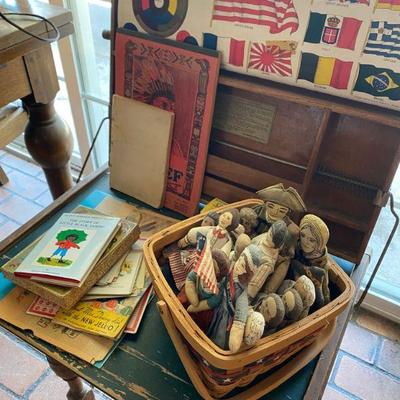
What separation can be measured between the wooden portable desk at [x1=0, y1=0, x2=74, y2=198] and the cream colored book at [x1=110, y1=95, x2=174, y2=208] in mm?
158

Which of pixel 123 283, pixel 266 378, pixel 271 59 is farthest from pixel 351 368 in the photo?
pixel 271 59

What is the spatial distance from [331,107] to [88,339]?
52cm

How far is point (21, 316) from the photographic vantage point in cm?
65

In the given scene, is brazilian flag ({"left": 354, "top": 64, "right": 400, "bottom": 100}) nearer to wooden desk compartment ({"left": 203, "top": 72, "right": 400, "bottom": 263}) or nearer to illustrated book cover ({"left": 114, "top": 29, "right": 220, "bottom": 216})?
wooden desk compartment ({"left": 203, "top": 72, "right": 400, "bottom": 263})

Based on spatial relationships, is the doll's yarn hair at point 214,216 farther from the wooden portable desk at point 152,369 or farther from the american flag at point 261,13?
the american flag at point 261,13

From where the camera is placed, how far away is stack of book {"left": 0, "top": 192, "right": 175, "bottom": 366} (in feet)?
2.06

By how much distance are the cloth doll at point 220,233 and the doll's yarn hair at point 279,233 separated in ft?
0.26

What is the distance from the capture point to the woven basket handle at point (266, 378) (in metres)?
0.55

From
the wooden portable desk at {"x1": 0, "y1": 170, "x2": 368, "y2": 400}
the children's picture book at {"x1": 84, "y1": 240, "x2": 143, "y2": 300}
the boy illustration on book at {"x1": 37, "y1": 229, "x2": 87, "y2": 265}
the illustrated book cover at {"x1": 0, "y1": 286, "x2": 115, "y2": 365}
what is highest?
the boy illustration on book at {"x1": 37, "y1": 229, "x2": 87, "y2": 265}

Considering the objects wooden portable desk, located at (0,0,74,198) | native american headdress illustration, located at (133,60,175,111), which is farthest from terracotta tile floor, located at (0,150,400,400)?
native american headdress illustration, located at (133,60,175,111)

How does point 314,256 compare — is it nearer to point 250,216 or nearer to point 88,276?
point 250,216

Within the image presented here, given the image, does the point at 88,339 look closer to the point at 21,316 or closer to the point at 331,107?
the point at 21,316

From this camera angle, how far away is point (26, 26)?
2.48 ft

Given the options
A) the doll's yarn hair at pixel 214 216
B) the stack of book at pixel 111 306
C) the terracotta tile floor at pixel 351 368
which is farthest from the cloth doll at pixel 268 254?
the terracotta tile floor at pixel 351 368
